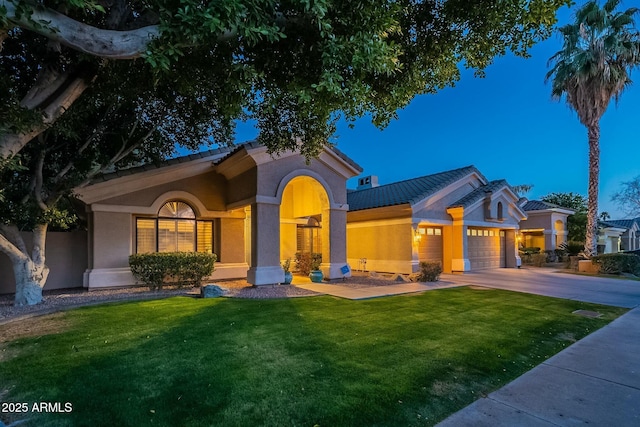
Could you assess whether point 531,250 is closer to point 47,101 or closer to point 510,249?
point 510,249

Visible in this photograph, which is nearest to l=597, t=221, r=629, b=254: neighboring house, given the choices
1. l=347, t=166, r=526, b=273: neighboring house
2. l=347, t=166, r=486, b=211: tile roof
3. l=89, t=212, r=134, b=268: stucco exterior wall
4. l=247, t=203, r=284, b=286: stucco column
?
l=347, t=166, r=526, b=273: neighboring house

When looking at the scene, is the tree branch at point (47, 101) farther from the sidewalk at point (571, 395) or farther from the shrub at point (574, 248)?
the shrub at point (574, 248)

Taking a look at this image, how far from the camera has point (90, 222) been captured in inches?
470

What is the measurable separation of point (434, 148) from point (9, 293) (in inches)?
4760

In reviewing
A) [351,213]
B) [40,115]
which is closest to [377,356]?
[40,115]

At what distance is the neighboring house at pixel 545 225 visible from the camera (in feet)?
89.9

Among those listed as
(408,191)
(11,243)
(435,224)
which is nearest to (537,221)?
(435,224)

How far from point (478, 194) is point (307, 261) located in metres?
10.5

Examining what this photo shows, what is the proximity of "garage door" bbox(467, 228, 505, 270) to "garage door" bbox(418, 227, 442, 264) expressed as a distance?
1.78 m

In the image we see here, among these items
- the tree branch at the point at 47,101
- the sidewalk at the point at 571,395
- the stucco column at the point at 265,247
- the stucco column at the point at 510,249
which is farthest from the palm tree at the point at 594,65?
the tree branch at the point at 47,101

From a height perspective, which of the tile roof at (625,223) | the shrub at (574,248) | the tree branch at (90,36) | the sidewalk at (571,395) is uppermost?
the tree branch at (90,36)

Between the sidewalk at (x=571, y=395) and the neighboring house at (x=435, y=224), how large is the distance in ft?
35.7

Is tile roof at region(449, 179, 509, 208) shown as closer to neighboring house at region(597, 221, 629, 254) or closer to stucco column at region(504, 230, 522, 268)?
stucco column at region(504, 230, 522, 268)

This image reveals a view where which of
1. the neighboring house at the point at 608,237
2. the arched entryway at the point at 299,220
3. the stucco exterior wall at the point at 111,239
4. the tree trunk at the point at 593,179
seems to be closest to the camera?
the stucco exterior wall at the point at 111,239
